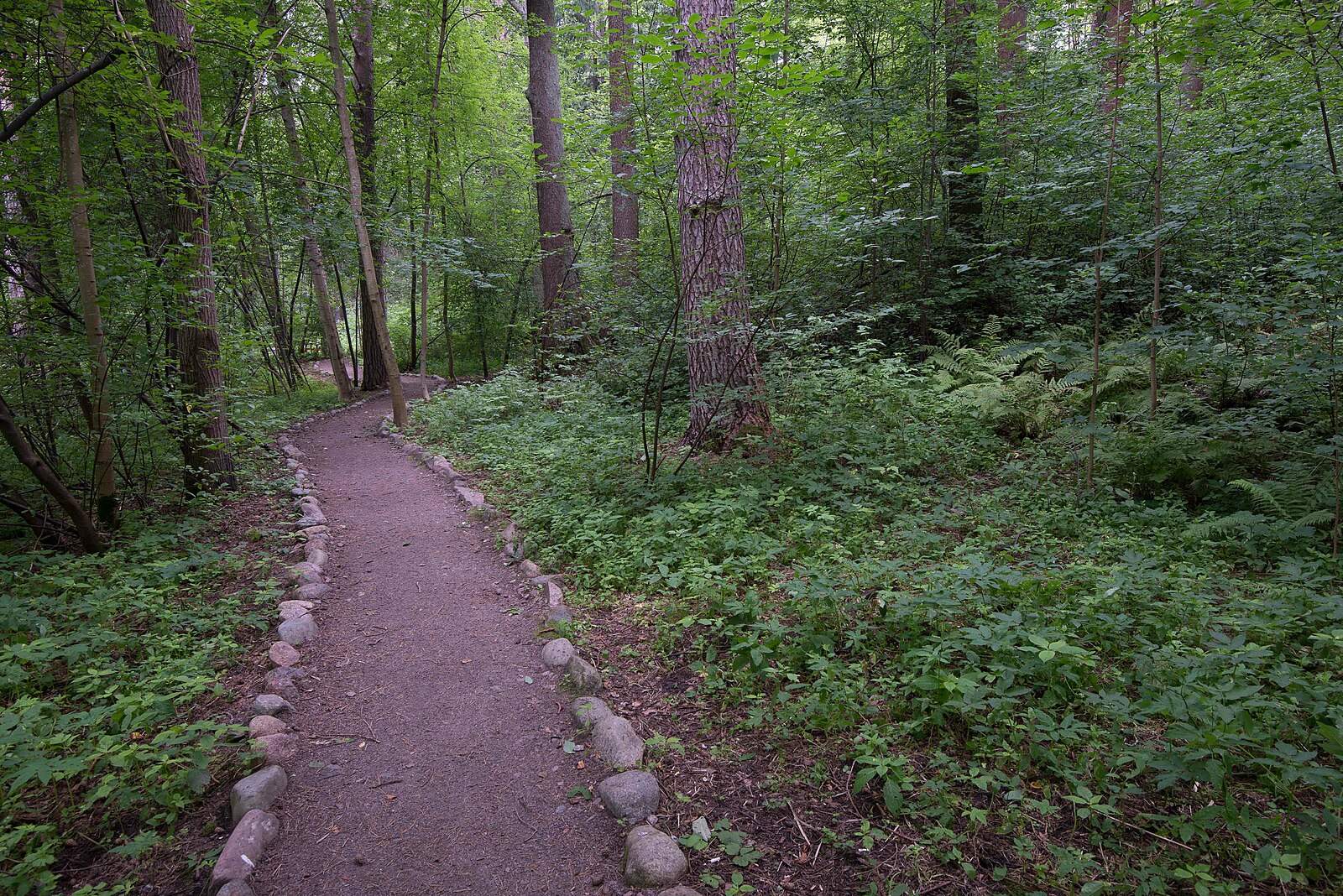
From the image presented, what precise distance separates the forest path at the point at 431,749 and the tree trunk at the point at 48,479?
165cm

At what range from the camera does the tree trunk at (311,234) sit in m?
9.36

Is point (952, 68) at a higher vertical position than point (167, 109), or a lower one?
higher

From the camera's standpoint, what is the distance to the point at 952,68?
8.28 meters

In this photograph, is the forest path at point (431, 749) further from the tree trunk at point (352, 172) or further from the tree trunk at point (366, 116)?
the tree trunk at point (366, 116)

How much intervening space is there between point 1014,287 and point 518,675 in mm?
7775

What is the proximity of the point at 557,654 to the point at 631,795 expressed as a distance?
1219 mm


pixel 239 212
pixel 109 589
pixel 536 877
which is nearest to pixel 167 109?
pixel 109 589

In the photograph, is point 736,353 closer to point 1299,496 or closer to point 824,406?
point 824,406

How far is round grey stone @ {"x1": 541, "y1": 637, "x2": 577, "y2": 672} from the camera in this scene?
3594 millimetres

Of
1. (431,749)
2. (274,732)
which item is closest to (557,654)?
(431,749)

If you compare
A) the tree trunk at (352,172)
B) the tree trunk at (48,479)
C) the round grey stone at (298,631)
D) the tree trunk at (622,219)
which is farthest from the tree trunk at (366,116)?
the round grey stone at (298,631)

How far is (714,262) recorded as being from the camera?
5.70 m

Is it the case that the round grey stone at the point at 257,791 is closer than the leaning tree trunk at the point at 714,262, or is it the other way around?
the round grey stone at the point at 257,791

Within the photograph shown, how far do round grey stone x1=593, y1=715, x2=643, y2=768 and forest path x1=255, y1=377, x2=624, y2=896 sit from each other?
0.17 metres
